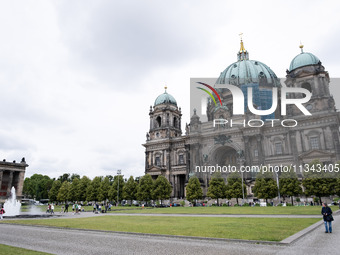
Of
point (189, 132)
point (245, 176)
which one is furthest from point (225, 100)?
point (245, 176)

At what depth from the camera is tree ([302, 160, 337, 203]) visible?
39.5 m

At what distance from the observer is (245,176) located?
5556 centimetres

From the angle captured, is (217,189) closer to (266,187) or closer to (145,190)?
(266,187)

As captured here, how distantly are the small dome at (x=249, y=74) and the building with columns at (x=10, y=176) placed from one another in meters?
65.9

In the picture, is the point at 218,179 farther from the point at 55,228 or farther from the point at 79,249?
the point at 79,249

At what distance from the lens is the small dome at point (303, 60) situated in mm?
59353

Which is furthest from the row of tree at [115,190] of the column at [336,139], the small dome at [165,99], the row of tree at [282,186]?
the column at [336,139]

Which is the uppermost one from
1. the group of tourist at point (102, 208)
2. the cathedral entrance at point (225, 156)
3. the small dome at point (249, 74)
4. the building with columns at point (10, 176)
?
the small dome at point (249, 74)

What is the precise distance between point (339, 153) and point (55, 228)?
49.3m

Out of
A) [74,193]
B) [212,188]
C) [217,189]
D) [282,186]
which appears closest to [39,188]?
[74,193]

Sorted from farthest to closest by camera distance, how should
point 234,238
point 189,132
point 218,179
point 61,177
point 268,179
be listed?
1. point 61,177
2. point 189,132
3. point 218,179
4. point 268,179
5. point 234,238

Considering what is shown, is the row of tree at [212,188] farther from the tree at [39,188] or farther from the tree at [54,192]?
the tree at [39,188]

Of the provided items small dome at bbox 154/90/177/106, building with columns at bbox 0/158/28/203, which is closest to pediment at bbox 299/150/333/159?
small dome at bbox 154/90/177/106

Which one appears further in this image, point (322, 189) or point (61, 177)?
point (61, 177)
